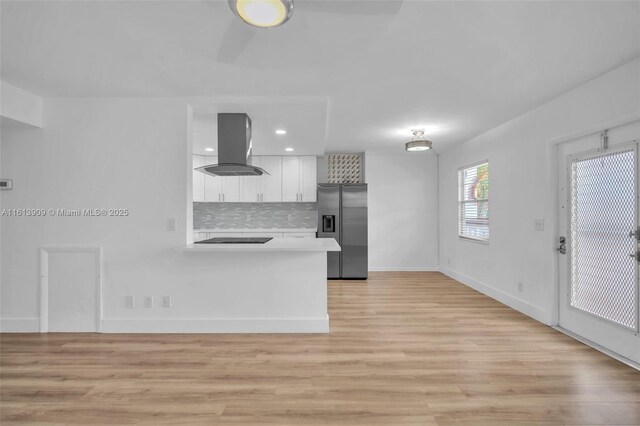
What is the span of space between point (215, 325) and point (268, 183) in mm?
3212

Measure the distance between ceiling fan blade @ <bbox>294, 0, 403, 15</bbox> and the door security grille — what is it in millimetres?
2381

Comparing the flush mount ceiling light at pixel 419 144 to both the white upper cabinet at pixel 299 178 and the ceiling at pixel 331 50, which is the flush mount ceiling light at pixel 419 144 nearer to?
the ceiling at pixel 331 50

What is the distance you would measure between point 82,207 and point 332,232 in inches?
151

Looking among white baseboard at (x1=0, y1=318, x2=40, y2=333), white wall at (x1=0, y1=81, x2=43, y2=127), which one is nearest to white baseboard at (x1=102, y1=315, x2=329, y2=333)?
white baseboard at (x1=0, y1=318, x2=40, y2=333)

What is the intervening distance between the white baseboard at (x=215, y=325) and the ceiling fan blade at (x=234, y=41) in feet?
8.01

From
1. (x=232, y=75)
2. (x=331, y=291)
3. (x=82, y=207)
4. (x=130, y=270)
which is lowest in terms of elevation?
(x=331, y=291)

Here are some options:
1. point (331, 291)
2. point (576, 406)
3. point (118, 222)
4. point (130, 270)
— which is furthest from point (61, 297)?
point (576, 406)

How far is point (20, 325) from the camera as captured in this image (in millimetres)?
3195

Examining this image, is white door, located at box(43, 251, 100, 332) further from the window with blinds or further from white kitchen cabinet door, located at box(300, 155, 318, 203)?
the window with blinds

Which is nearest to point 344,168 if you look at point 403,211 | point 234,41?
point 403,211

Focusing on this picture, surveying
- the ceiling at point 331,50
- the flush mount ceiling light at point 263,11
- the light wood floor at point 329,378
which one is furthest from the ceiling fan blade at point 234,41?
the light wood floor at point 329,378

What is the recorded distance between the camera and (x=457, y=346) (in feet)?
9.40

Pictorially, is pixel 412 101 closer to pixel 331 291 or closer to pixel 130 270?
pixel 331 291

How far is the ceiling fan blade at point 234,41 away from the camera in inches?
77.9
